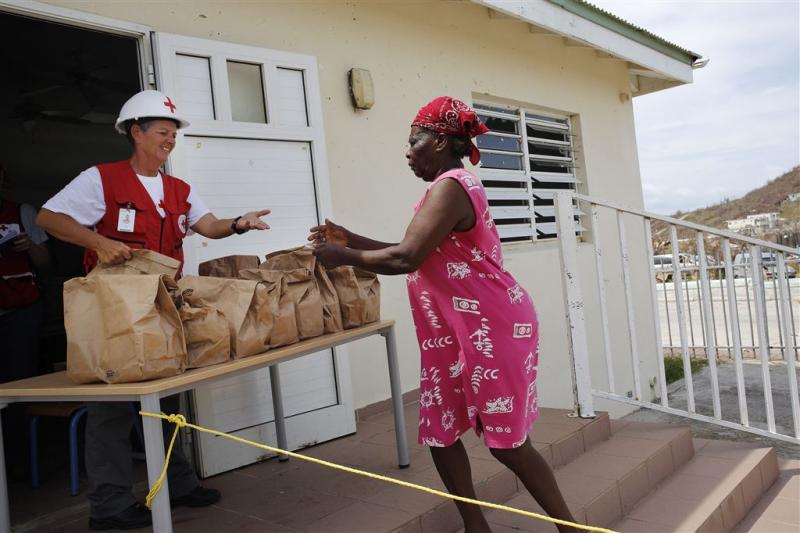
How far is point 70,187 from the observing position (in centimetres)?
249

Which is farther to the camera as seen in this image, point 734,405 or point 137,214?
point 734,405

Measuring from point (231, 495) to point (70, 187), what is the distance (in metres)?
1.58

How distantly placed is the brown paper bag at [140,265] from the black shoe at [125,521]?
1.06 metres

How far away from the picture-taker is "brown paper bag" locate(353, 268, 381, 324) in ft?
9.59

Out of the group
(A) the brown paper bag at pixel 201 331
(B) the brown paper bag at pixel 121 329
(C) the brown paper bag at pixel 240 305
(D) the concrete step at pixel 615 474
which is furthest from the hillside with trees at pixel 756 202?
(B) the brown paper bag at pixel 121 329

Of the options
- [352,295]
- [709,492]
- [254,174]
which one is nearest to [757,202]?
[709,492]

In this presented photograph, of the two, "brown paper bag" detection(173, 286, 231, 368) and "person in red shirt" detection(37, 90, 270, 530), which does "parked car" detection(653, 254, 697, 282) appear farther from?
"brown paper bag" detection(173, 286, 231, 368)

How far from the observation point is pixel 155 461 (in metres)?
1.87

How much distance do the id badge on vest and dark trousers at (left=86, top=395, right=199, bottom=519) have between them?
0.71 m

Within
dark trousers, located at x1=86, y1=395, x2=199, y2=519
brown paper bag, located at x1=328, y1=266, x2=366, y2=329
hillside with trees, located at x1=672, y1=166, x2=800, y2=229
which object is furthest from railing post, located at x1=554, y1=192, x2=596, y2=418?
hillside with trees, located at x1=672, y1=166, x2=800, y2=229

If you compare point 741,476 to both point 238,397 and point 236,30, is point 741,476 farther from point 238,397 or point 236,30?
point 236,30

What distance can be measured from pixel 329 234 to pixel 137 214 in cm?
83

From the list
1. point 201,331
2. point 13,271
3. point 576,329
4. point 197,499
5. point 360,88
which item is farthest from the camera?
point 360,88

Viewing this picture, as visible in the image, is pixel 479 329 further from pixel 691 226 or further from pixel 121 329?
pixel 691 226
